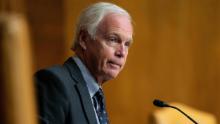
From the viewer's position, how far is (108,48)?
2.33m

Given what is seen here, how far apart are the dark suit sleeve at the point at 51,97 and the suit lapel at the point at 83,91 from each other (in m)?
0.12


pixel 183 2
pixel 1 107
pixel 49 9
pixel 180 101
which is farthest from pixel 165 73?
pixel 1 107

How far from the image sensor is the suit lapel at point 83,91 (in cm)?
209

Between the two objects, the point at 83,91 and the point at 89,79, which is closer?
the point at 83,91

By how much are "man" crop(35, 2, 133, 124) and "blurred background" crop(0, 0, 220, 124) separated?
1607 mm

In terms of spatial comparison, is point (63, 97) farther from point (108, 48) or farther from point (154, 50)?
point (154, 50)

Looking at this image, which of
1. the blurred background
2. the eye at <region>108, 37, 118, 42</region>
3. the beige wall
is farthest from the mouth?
the beige wall

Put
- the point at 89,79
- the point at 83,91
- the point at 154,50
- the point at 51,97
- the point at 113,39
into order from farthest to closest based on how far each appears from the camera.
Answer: the point at 154,50, the point at 113,39, the point at 89,79, the point at 83,91, the point at 51,97

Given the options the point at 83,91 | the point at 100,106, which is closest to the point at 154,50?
the point at 100,106

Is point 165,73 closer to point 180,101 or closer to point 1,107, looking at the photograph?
point 180,101

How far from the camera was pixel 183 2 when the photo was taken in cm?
475

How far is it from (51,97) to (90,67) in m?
0.42

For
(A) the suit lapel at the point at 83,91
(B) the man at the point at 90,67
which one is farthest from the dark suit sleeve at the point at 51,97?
(A) the suit lapel at the point at 83,91

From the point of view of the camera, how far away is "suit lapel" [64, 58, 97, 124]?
2088 millimetres
